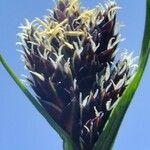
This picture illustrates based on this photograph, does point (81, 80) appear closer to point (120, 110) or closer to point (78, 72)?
point (78, 72)

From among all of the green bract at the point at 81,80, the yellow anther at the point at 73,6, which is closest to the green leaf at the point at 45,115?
the green bract at the point at 81,80

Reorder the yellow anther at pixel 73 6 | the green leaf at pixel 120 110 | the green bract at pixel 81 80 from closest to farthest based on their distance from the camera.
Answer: the green leaf at pixel 120 110, the green bract at pixel 81 80, the yellow anther at pixel 73 6

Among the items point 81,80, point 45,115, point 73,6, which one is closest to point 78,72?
point 81,80

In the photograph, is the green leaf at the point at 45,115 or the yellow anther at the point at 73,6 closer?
the green leaf at the point at 45,115

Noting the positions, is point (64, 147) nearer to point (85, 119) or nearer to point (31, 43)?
point (85, 119)

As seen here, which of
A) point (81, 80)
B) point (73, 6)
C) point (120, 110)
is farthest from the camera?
point (73, 6)

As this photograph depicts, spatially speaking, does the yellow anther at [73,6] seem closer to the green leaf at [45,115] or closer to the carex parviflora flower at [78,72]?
the carex parviflora flower at [78,72]

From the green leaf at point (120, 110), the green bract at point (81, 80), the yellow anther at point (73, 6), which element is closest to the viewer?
the green leaf at point (120, 110)
